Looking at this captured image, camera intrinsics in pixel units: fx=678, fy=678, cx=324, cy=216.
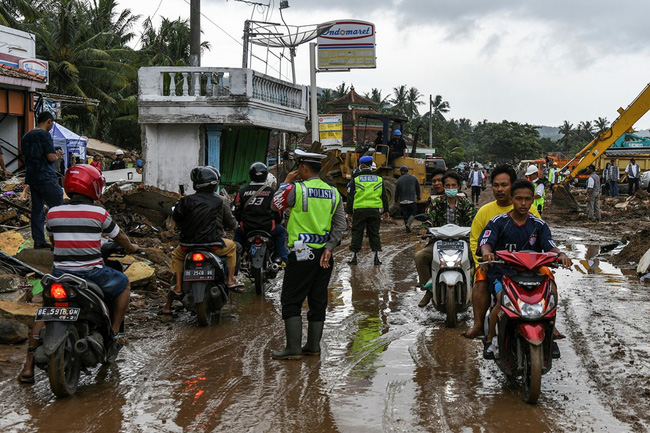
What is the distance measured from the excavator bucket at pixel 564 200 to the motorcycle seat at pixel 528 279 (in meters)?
20.4

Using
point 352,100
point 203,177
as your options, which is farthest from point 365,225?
point 352,100

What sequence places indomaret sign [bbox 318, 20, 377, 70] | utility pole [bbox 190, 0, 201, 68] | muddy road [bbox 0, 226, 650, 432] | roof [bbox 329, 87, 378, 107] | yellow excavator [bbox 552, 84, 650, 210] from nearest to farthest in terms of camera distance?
Answer: 1. muddy road [bbox 0, 226, 650, 432]
2. utility pole [bbox 190, 0, 201, 68]
3. yellow excavator [bbox 552, 84, 650, 210]
4. indomaret sign [bbox 318, 20, 377, 70]
5. roof [bbox 329, 87, 378, 107]

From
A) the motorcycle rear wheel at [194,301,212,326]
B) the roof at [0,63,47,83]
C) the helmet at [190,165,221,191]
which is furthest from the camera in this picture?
the roof at [0,63,47,83]

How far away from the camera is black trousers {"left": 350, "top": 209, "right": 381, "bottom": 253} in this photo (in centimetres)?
1193

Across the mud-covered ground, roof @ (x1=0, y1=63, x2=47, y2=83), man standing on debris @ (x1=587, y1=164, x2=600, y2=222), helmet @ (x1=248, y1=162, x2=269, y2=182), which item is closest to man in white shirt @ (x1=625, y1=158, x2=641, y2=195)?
man standing on debris @ (x1=587, y1=164, x2=600, y2=222)

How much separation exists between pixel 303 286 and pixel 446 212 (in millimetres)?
2922

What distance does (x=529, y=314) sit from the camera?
4.82 metres

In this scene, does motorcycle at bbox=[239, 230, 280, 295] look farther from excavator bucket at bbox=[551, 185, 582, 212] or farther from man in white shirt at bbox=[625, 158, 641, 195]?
man in white shirt at bbox=[625, 158, 641, 195]

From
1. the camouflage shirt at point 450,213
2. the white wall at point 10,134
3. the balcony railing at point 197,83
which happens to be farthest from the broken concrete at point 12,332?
the white wall at point 10,134

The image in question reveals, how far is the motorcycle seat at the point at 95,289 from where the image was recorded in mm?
5234

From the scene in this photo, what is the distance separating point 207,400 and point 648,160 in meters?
35.7

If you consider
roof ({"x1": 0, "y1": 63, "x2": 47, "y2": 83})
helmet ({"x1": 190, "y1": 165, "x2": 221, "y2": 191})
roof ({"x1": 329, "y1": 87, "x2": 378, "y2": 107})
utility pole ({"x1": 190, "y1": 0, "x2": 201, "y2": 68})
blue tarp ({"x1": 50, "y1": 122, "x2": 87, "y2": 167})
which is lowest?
helmet ({"x1": 190, "y1": 165, "x2": 221, "y2": 191})

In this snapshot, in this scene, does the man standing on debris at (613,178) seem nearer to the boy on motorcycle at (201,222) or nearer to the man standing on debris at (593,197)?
the man standing on debris at (593,197)

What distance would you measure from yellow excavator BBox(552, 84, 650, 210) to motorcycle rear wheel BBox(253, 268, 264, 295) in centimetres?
1674
